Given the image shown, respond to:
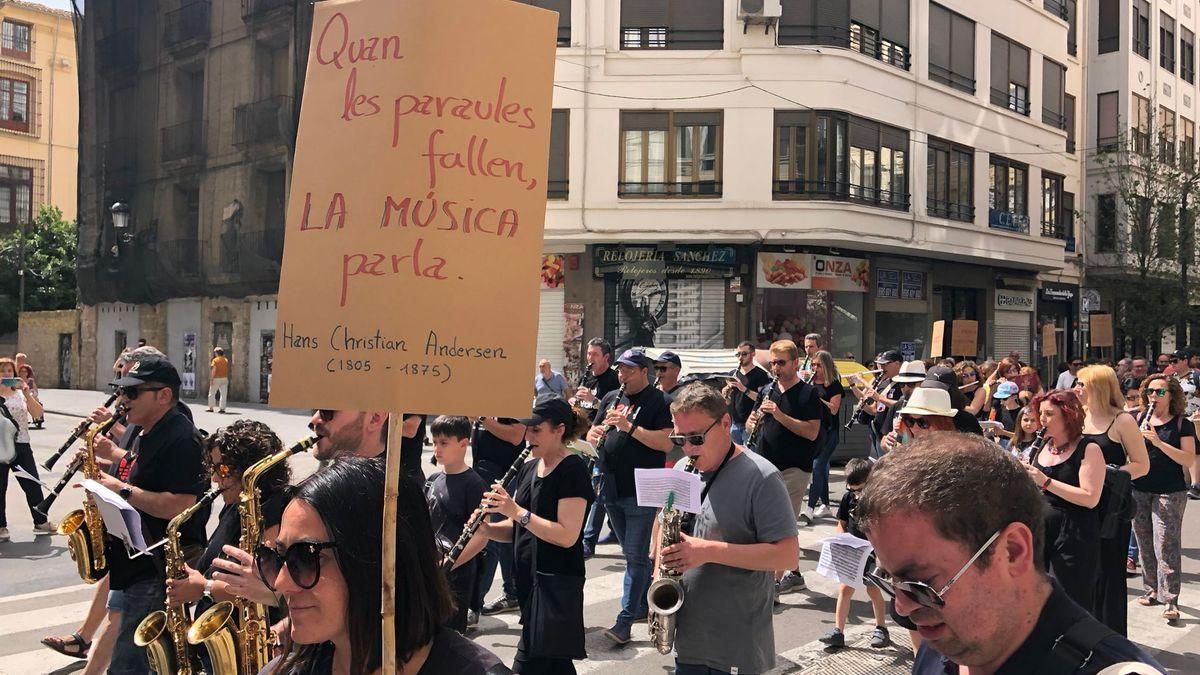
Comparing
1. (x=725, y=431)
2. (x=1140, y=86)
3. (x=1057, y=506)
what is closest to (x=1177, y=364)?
(x=1057, y=506)

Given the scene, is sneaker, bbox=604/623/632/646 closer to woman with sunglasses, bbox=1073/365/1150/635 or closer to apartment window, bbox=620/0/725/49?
woman with sunglasses, bbox=1073/365/1150/635

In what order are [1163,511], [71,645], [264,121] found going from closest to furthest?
1. [71,645]
2. [1163,511]
3. [264,121]

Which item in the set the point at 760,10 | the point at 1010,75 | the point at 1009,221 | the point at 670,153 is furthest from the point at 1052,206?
the point at 670,153

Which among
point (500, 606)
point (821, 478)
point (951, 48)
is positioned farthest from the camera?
point (951, 48)

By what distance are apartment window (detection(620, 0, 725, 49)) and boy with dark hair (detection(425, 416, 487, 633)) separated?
18.7 m

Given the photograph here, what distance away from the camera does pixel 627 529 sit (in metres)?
7.06

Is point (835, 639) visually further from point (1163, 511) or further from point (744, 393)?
point (744, 393)

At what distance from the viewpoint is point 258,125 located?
29469 millimetres

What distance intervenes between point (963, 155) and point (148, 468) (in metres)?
26.3

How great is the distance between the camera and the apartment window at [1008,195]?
28109 mm

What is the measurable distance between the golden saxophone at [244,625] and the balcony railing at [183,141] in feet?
103

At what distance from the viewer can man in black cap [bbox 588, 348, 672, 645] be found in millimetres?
6934

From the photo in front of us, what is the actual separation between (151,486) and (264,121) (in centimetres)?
2693

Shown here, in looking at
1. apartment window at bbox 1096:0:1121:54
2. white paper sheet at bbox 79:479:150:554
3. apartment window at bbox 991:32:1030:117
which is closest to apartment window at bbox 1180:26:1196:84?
apartment window at bbox 1096:0:1121:54
